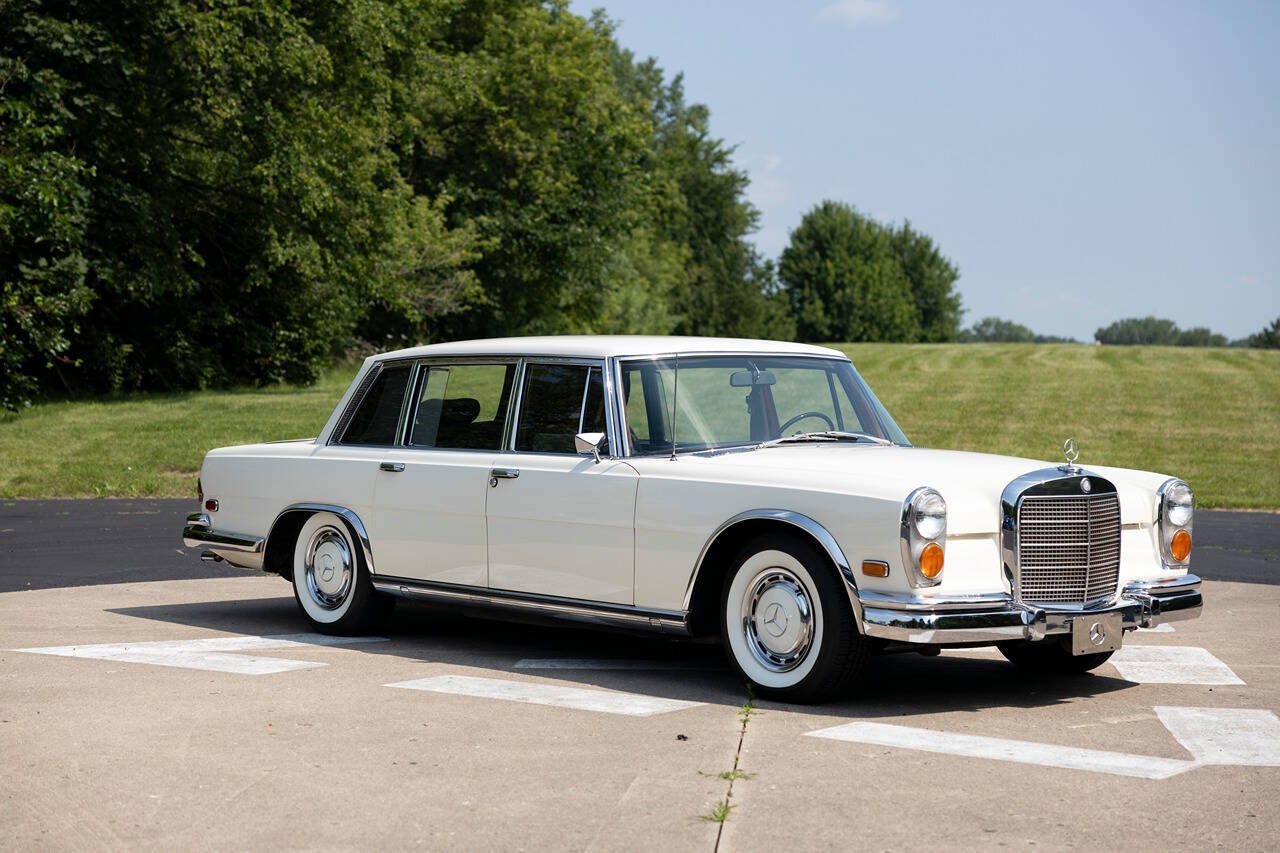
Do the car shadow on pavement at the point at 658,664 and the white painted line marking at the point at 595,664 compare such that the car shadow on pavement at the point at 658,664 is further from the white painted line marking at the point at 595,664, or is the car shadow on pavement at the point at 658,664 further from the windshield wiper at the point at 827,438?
the windshield wiper at the point at 827,438

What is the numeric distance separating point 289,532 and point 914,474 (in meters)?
4.31

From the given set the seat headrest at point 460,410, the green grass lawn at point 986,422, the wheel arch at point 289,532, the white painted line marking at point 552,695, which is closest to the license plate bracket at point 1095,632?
the white painted line marking at point 552,695

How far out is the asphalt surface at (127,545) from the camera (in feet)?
39.6

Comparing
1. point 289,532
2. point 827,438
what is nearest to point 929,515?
point 827,438

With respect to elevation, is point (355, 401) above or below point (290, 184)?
below

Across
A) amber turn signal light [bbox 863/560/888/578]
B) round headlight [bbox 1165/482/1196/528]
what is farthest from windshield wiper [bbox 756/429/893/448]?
round headlight [bbox 1165/482/1196/528]

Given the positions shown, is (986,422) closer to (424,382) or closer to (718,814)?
(424,382)

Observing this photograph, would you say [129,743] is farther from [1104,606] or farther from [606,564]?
[1104,606]

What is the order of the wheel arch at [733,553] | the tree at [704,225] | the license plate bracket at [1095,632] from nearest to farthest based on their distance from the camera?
the wheel arch at [733,553] < the license plate bracket at [1095,632] < the tree at [704,225]

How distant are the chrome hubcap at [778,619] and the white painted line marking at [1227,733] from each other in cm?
162

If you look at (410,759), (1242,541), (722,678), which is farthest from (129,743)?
(1242,541)

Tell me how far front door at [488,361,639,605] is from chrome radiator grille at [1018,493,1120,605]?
1.89 m

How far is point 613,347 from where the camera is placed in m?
8.10

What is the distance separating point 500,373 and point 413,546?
42.6 inches
